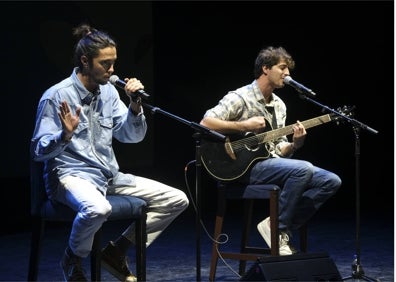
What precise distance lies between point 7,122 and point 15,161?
0.95 ft

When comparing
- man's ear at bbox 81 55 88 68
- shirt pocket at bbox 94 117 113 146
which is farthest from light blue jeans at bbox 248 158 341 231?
man's ear at bbox 81 55 88 68

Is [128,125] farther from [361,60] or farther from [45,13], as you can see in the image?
[361,60]

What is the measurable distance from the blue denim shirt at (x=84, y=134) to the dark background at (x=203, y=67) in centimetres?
150

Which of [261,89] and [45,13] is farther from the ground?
[45,13]

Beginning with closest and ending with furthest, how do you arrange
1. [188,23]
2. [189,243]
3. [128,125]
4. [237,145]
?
[128,125] < [237,145] < [189,243] < [188,23]

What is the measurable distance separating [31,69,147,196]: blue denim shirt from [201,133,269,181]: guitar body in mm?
487

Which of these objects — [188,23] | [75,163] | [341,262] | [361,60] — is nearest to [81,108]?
[75,163]

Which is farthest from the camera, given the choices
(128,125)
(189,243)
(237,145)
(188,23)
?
(188,23)

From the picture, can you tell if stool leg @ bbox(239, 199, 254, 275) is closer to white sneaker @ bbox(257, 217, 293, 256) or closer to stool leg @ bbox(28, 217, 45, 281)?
white sneaker @ bbox(257, 217, 293, 256)

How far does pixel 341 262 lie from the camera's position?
14.7ft

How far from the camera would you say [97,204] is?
3273 mm

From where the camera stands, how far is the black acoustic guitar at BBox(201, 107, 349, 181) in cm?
408

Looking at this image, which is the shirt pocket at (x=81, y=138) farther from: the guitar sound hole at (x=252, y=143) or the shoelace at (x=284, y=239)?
the shoelace at (x=284, y=239)

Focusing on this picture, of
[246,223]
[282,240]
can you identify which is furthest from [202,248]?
[282,240]
